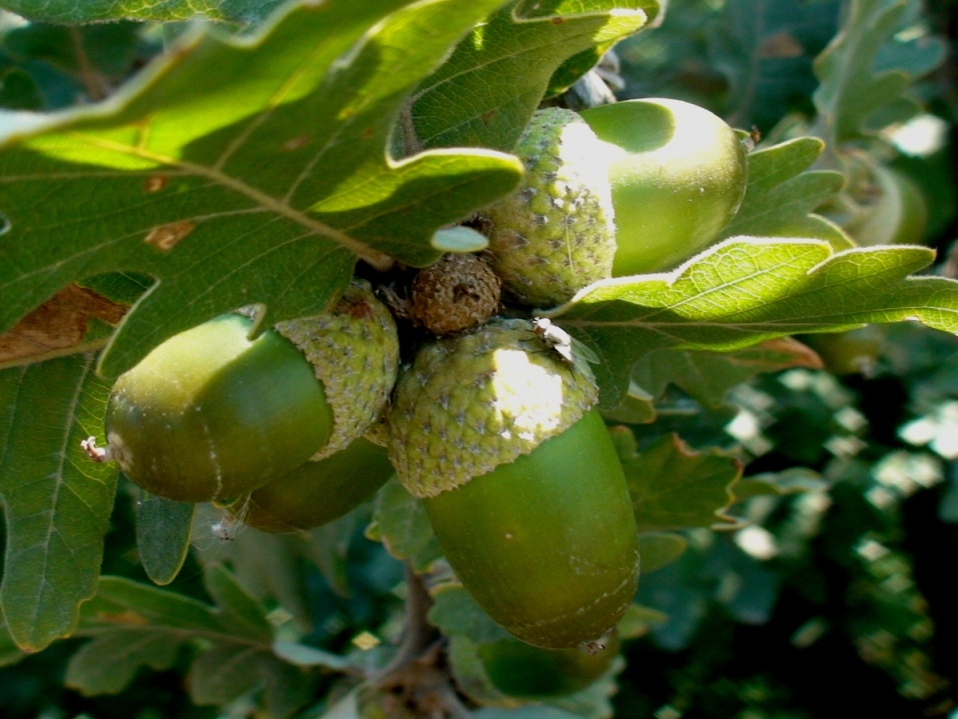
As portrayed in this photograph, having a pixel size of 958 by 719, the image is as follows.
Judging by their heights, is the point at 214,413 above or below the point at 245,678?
above

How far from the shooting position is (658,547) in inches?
68.1

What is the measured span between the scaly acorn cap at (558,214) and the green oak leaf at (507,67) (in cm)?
6

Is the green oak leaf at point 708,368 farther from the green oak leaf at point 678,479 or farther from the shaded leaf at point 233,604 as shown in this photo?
the shaded leaf at point 233,604

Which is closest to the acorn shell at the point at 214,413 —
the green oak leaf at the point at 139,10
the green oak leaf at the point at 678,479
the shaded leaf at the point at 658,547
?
the green oak leaf at the point at 139,10

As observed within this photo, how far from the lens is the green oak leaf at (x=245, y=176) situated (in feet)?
2.15

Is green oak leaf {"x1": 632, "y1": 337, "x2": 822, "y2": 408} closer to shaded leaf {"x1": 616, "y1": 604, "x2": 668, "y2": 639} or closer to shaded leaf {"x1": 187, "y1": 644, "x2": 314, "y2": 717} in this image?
shaded leaf {"x1": 616, "y1": 604, "x2": 668, "y2": 639}

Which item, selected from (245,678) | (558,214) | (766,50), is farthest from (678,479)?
(766,50)

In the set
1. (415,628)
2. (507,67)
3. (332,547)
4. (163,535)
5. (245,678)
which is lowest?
(245,678)

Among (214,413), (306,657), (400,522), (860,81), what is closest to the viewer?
(214,413)

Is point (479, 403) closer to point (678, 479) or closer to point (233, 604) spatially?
point (678, 479)

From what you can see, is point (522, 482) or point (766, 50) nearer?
point (522, 482)

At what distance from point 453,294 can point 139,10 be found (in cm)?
43

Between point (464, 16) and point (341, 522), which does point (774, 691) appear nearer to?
point (341, 522)

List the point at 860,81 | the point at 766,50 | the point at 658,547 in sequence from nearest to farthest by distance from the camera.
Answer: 1. the point at 658,547
2. the point at 860,81
3. the point at 766,50
